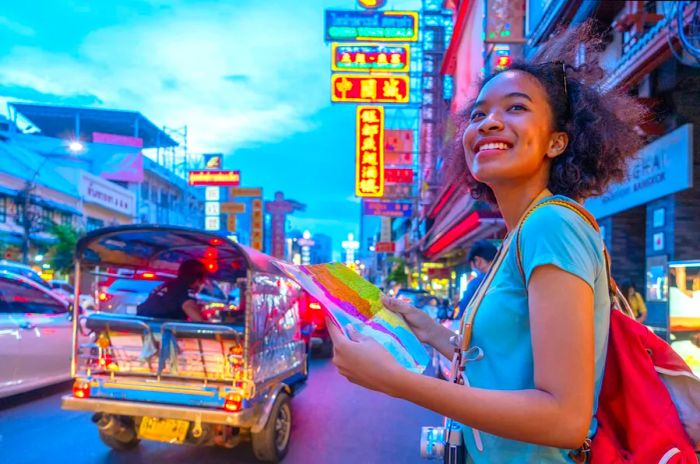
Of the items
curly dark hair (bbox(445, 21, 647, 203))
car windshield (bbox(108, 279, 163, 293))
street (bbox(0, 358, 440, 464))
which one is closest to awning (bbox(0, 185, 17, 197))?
car windshield (bbox(108, 279, 163, 293))

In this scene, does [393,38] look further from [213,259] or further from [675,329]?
[675,329]

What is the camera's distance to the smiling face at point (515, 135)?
1.45 m

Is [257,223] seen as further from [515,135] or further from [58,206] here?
[515,135]

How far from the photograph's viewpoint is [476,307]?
4.49 ft

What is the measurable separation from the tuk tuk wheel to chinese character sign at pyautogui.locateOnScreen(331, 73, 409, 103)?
619 inches

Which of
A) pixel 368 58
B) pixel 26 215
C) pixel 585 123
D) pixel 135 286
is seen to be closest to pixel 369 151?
pixel 368 58

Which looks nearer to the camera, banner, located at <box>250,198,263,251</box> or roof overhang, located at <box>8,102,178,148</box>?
banner, located at <box>250,198,263,251</box>

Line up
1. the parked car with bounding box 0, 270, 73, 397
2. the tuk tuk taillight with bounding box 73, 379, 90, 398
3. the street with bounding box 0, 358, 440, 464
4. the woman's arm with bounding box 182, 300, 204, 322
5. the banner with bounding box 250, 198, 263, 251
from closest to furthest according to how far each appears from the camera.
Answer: the tuk tuk taillight with bounding box 73, 379, 90, 398, the street with bounding box 0, 358, 440, 464, the woman's arm with bounding box 182, 300, 204, 322, the parked car with bounding box 0, 270, 73, 397, the banner with bounding box 250, 198, 263, 251

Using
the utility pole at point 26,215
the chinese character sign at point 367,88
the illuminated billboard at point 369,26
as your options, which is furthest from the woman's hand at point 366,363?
the utility pole at point 26,215

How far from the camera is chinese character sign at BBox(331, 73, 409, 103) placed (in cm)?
1984

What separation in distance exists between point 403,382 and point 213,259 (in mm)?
5745

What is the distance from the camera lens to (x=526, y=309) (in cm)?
124

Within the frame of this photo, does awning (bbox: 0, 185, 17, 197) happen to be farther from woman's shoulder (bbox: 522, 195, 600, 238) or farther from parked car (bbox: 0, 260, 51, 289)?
woman's shoulder (bbox: 522, 195, 600, 238)

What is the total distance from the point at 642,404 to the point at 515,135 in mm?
734
